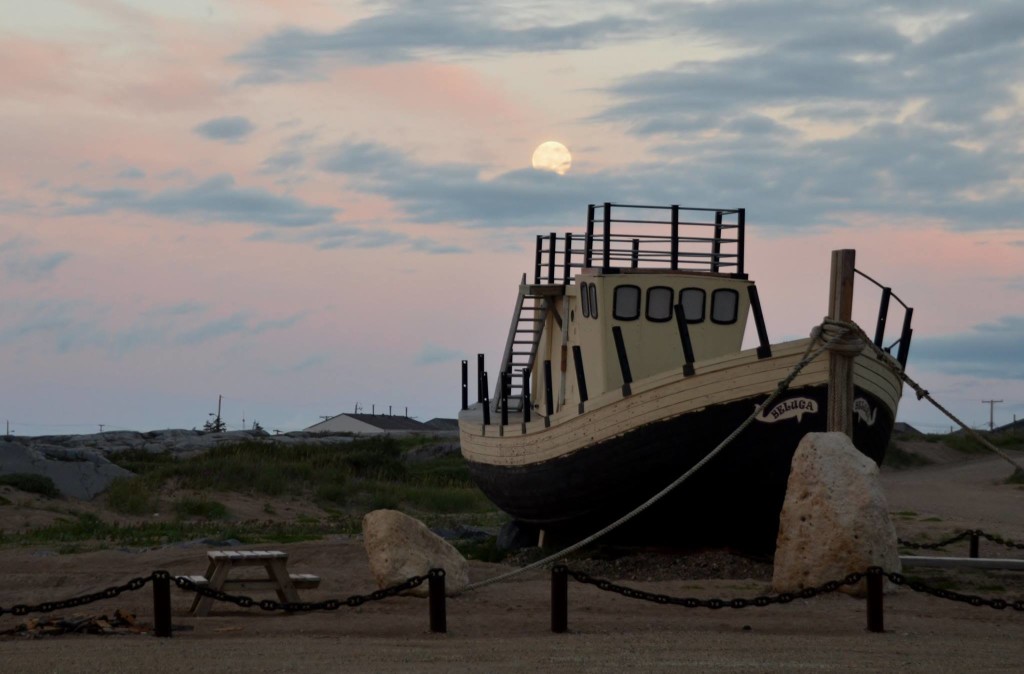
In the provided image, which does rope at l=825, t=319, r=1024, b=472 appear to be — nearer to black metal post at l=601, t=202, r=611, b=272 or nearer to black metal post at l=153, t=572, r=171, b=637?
black metal post at l=601, t=202, r=611, b=272

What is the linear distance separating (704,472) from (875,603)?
4.90 metres

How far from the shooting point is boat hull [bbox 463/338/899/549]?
15.5 metres

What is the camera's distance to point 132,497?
28.6m

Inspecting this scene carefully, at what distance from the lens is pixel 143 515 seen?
28000 mm

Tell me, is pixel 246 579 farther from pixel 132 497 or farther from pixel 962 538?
pixel 132 497

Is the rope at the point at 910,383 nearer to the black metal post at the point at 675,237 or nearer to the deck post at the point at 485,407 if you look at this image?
the black metal post at the point at 675,237

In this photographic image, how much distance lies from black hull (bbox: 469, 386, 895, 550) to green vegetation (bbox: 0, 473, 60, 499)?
15.4 metres

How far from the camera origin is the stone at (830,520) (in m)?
12.6

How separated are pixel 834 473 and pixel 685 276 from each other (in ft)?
20.9

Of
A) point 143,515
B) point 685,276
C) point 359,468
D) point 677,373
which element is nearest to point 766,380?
point 677,373

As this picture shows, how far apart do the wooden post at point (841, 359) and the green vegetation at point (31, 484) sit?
1977 cm

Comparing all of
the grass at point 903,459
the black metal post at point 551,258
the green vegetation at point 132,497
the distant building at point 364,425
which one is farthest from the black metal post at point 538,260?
the distant building at point 364,425

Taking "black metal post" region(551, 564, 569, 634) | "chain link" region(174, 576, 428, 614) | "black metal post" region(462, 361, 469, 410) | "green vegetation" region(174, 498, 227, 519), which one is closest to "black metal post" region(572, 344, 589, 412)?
"black metal post" region(551, 564, 569, 634)

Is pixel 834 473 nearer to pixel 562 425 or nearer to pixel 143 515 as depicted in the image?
pixel 562 425
